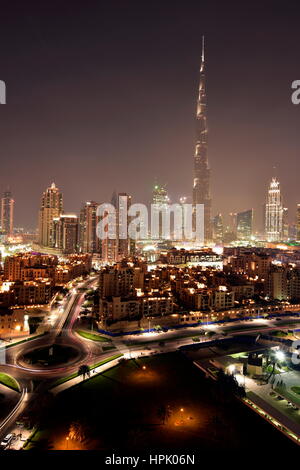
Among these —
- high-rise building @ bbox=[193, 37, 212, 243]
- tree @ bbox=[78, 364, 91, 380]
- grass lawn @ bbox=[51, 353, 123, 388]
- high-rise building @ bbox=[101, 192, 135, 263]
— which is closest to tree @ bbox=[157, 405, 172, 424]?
tree @ bbox=[78, 364, 91, 380]

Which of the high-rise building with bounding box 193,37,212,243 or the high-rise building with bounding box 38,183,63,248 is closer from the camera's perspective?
the high-rise building with bounding box 38,183,63,248

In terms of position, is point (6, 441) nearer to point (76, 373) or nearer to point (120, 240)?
point (76, 373)

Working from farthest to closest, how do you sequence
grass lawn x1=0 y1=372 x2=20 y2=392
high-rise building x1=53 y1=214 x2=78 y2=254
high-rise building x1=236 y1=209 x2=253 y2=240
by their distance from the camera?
high-rise building x1=236 y1=209 x2=253 y2=240
high-rise building x1=53 y1=214 x2=78 y2=254
grass lawn x1=0 y1=372 x2=20 y2=392

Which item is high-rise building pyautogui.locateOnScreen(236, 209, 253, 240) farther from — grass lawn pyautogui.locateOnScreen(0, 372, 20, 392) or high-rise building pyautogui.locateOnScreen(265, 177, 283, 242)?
grass lawn pyautogui.locateOnScreen(0, 372, 20, 392)
